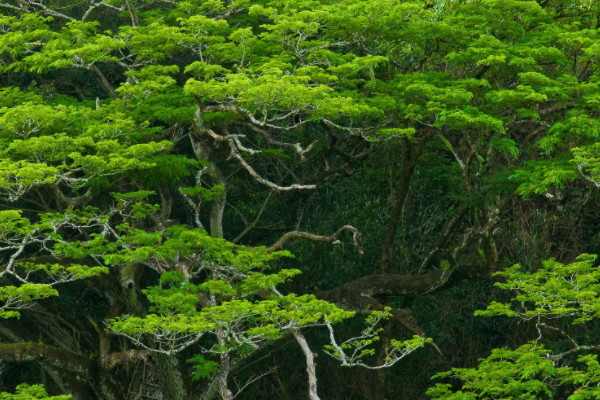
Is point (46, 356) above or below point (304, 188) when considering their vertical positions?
below

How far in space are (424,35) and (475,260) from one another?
2.85m

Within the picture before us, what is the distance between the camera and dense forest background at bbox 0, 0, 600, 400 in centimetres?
1005

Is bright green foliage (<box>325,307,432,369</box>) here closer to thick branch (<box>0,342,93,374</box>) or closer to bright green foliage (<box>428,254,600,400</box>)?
bright green foliage (<box>428,254,600,400</box>)

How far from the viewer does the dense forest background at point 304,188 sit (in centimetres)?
1005

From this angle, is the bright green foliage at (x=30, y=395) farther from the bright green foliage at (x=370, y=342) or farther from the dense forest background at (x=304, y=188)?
the bright green foliage at (x=370, y=342)

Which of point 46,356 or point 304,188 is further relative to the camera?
point 46,356

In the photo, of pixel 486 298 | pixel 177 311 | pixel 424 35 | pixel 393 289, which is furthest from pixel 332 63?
pixel 486 298

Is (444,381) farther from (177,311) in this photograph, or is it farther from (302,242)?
(177,311)

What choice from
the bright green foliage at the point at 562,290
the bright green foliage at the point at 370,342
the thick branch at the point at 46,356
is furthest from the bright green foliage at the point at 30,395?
the bright green foliage at the point at 562,290

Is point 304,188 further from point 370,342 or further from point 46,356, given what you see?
point 46,356

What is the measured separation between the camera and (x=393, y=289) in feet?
39.5

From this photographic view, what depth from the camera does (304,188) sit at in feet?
35.5

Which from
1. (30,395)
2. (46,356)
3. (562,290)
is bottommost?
(46,356)

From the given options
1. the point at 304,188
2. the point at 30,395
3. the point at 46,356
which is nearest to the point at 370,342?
the point at 304,188
